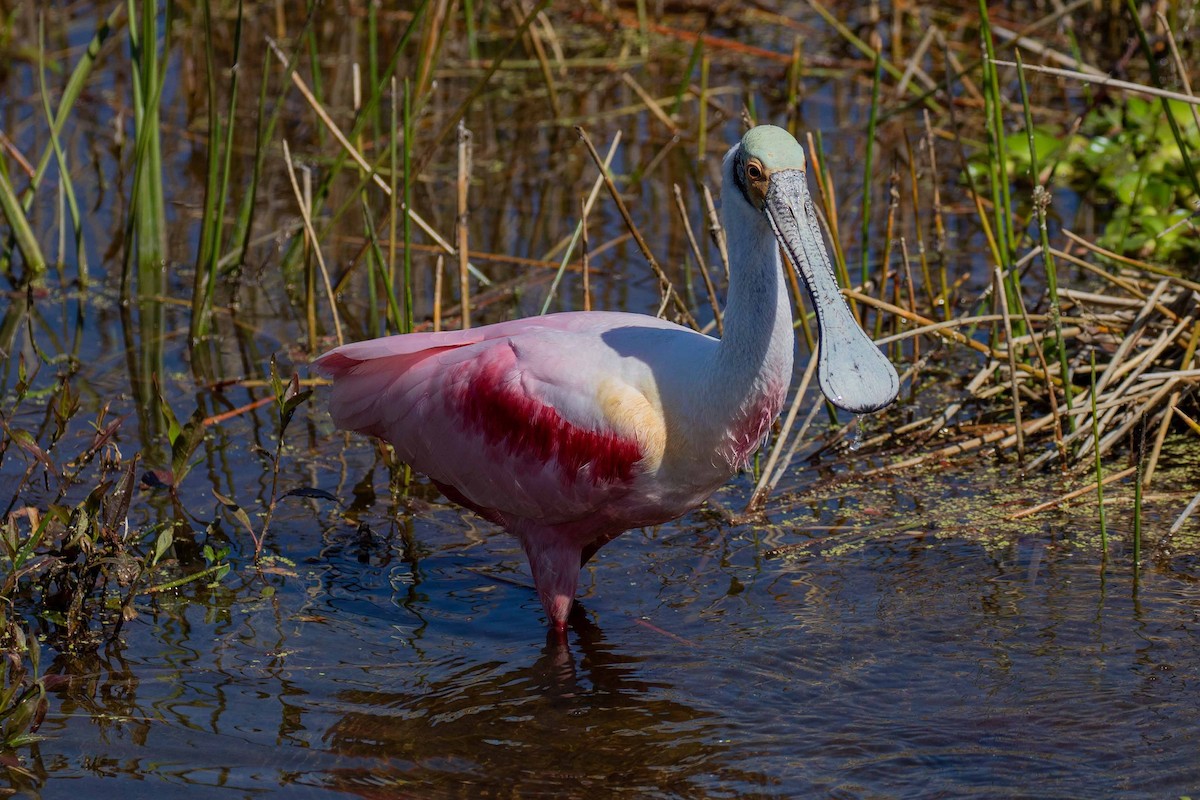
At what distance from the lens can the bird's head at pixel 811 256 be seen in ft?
12.7

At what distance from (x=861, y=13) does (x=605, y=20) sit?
5.34 feet

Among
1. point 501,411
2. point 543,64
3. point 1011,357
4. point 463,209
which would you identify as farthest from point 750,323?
point 543,64

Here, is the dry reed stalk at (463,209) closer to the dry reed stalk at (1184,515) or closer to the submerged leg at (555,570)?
the submerged leg at (555,570)

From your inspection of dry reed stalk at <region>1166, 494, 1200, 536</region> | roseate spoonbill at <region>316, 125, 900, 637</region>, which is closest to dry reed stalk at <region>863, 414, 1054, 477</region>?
dry reed stalk at <region>1166, 494, 1200, 536</region>

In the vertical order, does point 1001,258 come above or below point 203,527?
above

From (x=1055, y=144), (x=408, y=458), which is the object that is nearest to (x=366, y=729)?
(x=408, y=458)

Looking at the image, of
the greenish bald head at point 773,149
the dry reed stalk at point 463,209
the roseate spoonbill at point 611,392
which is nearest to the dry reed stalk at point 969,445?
the roseate spoonbill at point 611,392

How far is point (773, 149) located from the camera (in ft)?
12.7

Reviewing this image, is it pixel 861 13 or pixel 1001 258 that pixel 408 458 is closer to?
pixel 1001 258

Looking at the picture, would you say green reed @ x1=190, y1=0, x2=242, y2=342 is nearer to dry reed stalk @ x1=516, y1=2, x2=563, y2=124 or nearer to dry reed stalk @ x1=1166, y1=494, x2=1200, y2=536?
dry reed stalk @ x1=516, y1=2, x2=563, y2=124

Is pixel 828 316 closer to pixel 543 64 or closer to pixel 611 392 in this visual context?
pixel 611 392

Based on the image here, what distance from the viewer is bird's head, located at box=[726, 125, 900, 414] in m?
3.87

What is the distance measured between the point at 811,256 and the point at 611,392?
2.15 ft

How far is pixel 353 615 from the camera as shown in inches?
181
